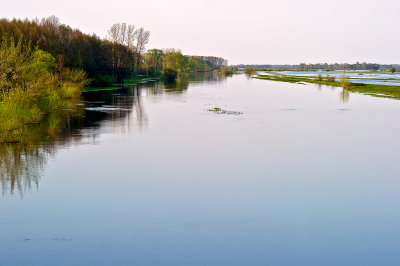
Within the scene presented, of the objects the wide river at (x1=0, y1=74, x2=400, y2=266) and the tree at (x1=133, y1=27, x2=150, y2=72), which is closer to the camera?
the wide river at (x1=0, y1=74, x2=400, y2=266)

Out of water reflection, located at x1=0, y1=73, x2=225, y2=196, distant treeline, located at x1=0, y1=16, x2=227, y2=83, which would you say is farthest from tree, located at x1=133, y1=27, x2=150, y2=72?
water reflection, located at x1=0, y1=73, x2=225, y2=196

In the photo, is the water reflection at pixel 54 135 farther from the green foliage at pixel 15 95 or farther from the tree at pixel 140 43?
the tree at pixel 140 43

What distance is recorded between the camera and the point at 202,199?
15.3 m

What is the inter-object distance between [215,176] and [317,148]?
9.44 meters

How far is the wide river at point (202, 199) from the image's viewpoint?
11.1 m

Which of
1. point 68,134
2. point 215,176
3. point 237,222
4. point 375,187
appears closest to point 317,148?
point 375,187

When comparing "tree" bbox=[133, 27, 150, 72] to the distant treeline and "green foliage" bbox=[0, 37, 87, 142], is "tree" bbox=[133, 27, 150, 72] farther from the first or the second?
"green foliage" bbox=[0, 37, 87, 142]

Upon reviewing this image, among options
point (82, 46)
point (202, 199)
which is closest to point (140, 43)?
point (82, 46)

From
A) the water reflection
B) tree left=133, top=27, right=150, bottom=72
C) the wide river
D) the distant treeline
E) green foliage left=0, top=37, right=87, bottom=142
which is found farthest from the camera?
tree left=133, top=27, right=150, bottom=72

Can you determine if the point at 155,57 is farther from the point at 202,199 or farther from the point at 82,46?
the point at 202,199

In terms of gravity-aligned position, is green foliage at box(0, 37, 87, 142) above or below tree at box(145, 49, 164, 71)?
below

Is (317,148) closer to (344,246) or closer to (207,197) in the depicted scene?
(207,197)

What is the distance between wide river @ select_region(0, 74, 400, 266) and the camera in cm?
1110

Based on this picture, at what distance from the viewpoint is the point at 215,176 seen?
18422 millimetres
